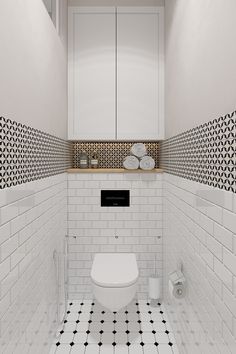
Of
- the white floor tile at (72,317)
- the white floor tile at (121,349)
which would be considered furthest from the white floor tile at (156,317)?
the white floor tile at (72,317)

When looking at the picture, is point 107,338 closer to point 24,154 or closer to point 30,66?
point 24,154

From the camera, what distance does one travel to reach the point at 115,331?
2150 mm

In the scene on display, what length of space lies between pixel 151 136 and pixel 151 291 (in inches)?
57.9

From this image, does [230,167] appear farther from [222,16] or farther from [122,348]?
[122,348]

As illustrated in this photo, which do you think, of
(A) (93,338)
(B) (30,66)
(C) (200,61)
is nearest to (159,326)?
(A) (93,338)

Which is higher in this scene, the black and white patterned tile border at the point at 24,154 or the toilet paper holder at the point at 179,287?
the black and white patterned tile border at the point at 24,154

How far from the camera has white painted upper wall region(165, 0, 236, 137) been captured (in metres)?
1.02

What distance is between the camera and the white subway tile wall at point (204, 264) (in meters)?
1.00

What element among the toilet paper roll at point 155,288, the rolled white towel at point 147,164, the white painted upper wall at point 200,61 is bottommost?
the toilet paper roll at point 155,288

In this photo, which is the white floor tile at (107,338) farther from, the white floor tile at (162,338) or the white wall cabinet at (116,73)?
the white wall cabinet at (116,73)

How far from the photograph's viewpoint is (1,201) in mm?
1065

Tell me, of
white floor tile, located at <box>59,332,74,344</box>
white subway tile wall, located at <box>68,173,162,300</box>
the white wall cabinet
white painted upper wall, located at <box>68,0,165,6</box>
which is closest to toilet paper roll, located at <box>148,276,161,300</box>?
white subway tile wall, located at <box>68,173,162,300</box>

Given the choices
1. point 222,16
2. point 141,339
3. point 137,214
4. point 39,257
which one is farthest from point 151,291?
point 222,16

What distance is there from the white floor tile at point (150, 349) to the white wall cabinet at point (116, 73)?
172cm
